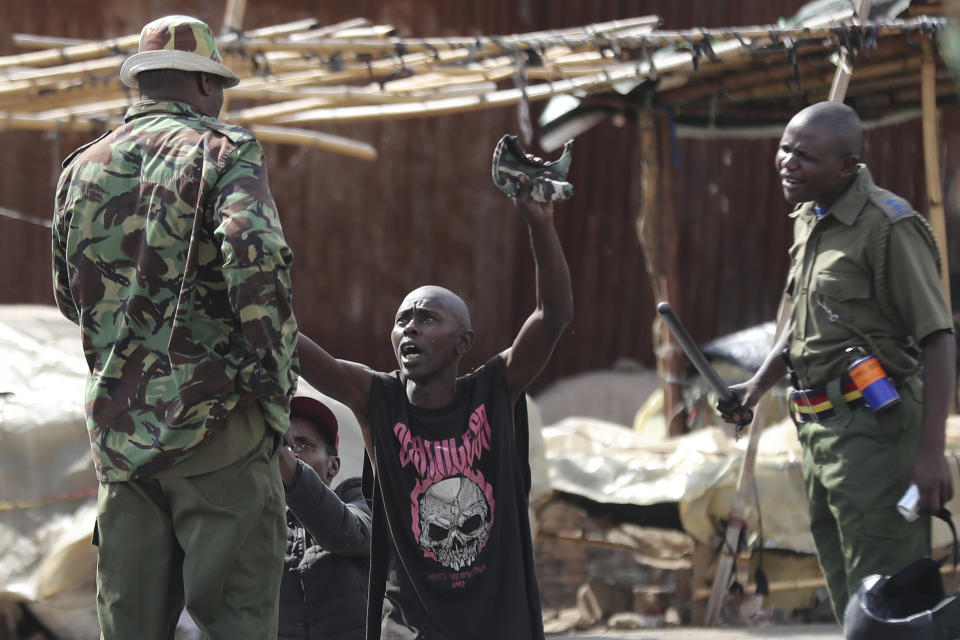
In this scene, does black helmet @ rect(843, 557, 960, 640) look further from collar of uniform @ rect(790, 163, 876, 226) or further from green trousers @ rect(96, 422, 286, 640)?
green trousers @ rect(96, 422, 286, 640)

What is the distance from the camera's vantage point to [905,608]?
323 cm

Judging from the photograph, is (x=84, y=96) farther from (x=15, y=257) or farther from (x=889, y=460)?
(x=889, y=460)

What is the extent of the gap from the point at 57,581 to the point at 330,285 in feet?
16.4

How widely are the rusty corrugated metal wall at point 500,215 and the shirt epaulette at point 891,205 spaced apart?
5622 mm

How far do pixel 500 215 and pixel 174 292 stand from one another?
24.5 ft

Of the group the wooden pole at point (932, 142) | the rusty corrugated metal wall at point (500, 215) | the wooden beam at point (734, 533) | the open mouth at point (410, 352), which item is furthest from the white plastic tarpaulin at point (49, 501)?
the rusty corrugated metal wall at point (500, 215)

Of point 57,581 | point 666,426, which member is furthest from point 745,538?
point 57,581

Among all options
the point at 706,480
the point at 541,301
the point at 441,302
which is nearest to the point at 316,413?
the point at 441,302

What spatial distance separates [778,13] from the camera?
9844mm

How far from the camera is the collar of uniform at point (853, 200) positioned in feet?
11.5

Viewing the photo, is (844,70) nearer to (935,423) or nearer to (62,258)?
(935,423)

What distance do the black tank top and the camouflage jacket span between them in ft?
1.51

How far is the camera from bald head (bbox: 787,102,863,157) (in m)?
3.52

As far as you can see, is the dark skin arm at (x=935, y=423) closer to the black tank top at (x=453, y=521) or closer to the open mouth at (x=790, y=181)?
the open mouth at (x=790, y=181)
